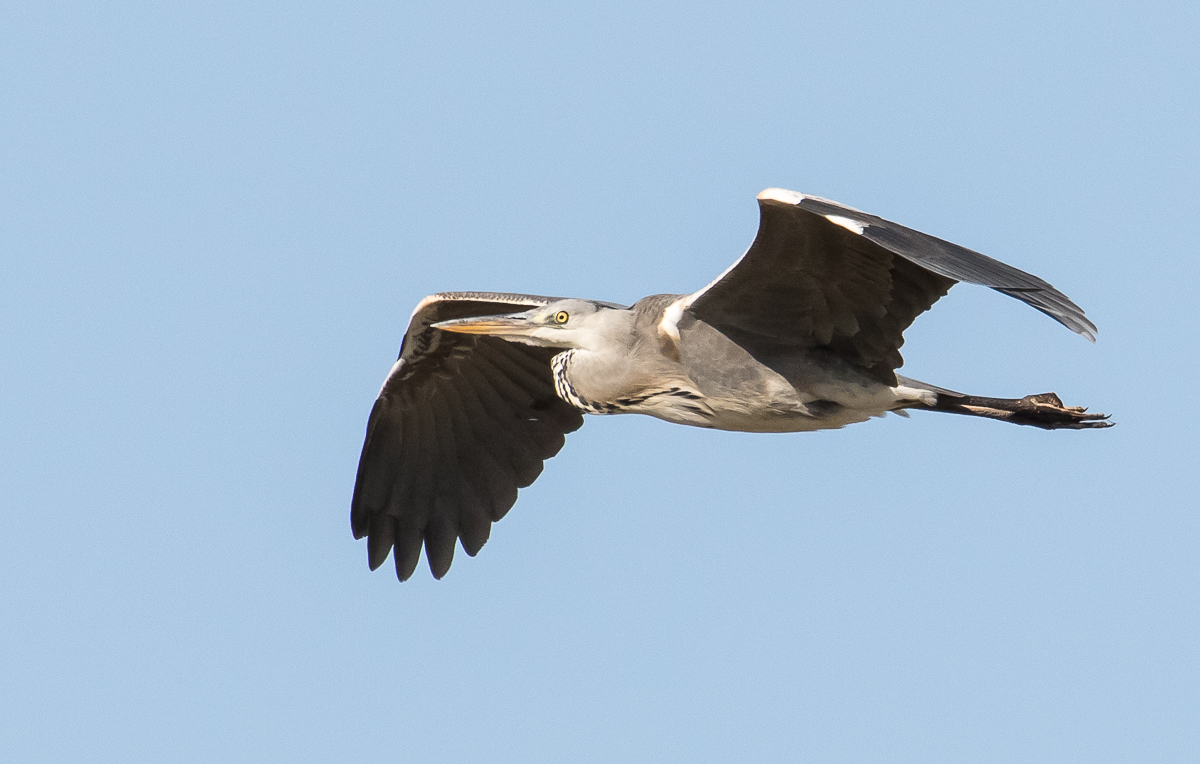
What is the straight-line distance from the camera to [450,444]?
982 centimetres

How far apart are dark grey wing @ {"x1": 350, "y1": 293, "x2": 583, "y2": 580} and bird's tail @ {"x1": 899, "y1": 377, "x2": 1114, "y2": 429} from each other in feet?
8.89

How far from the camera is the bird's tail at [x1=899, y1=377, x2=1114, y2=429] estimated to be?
7.81m

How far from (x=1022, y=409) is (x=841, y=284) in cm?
163

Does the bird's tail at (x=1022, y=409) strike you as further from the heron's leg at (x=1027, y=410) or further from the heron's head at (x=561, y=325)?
the heron's head at (x=561, y=325)

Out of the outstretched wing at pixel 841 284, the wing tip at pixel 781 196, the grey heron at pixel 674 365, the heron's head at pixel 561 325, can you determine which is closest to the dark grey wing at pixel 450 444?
the grey heron at pixel 674 365

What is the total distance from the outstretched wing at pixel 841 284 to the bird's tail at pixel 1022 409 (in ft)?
1.86

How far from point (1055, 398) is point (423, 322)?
13.1ft

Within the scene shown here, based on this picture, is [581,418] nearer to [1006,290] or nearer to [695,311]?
[695,311]

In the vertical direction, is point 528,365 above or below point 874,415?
above

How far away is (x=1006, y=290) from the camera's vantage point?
5543mm

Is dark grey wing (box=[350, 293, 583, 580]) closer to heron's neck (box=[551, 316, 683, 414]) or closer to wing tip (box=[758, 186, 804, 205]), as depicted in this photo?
heron's neck (box=[551, 316, 683, 414])

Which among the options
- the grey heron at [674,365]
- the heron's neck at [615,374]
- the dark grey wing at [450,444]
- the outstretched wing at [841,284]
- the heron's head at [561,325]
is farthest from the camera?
the dark grey wing at [450,444]

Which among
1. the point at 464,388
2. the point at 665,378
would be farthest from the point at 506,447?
the point at 665,378

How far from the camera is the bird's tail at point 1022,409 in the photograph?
7.81m
